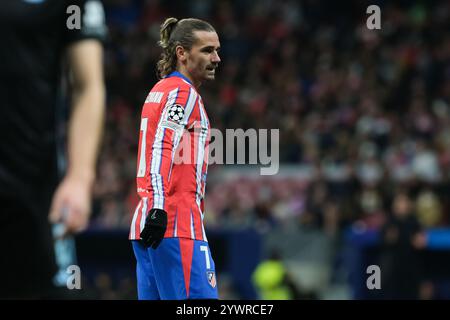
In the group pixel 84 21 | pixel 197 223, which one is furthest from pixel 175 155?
pixel 84 21

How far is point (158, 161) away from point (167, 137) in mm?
137

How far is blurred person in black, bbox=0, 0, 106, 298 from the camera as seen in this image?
3939 mm

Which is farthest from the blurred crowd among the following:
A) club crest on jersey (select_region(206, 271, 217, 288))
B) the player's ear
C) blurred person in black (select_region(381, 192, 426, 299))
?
the player's ear

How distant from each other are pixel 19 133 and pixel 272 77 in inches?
590

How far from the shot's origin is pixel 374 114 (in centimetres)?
1656

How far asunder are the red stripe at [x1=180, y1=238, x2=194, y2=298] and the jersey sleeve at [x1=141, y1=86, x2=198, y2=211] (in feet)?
0.99

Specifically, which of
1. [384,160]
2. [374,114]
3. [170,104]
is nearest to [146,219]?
[170,104]

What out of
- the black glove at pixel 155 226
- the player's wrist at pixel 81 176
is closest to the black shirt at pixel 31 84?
the player's wrist at pixel 81 176

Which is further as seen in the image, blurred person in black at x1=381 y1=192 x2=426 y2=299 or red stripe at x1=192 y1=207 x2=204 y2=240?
blurred person in black at x1=381 y1=192 x2=426 y2=299

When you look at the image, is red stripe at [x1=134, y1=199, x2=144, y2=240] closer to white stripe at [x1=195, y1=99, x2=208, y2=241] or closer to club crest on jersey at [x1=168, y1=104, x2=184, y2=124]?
white stripe at [x1=195, y1=99, x2=208, y2=241]

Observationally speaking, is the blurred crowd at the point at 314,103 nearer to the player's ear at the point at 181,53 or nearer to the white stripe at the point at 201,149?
the white stripe at the point at 201,149

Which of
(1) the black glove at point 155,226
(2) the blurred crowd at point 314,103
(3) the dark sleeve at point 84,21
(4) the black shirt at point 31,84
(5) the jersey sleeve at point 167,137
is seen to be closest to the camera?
(4) the black shirt at point 31,84

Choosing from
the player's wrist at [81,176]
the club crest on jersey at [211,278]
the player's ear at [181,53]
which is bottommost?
the club crest on jersey at [211,278]

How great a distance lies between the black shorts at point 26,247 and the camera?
13.0 feet
